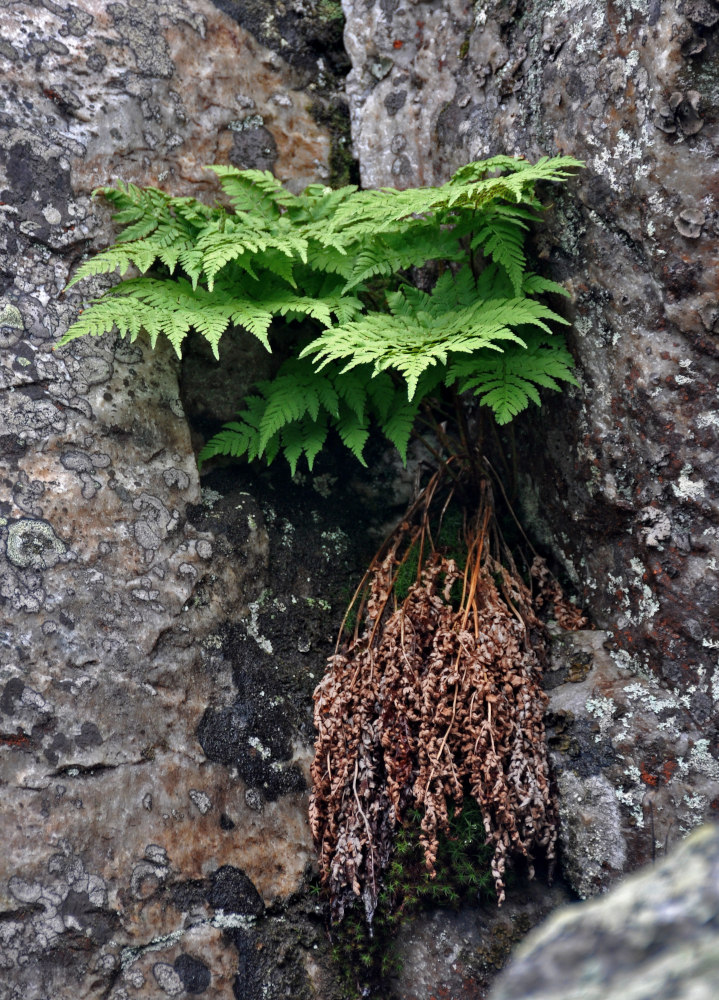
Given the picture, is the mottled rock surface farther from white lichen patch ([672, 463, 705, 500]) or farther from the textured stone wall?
the textured stone wall

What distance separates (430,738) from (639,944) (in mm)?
2082

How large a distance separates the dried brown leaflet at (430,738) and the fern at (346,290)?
2.94 feet

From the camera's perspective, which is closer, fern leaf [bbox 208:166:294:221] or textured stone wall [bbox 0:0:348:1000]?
textured stone wall [bbox 0:0:348:1000]

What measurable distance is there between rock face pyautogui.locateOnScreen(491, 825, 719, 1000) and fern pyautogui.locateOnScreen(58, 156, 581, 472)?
207cm

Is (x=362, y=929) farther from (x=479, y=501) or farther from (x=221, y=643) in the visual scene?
(x=479, y=501)

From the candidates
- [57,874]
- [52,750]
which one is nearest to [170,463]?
[52,750]

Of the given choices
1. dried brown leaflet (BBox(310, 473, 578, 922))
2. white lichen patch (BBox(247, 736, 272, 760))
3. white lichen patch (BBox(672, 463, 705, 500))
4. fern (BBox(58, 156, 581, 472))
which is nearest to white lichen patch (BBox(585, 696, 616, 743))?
dried brown leaflet (BBox(310, 473, 578, 922))

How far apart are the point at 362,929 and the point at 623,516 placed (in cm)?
209

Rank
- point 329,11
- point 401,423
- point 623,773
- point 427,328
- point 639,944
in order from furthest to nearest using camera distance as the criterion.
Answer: point 329,11 → point 401,423 → point 427,328 → point 623,773 → point 639,944

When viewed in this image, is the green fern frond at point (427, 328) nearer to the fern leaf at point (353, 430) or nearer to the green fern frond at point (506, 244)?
the green fern frond at point (506, 244)

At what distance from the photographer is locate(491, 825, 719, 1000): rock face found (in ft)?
2.96

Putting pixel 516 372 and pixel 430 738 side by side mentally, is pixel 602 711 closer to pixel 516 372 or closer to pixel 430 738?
pixel 430 738

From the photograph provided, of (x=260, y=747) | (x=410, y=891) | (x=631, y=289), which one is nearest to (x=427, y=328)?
(x=631, y=289)

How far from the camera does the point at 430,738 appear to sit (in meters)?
3.00
